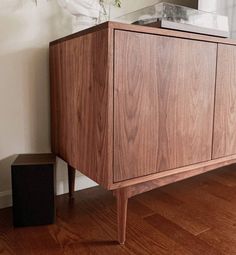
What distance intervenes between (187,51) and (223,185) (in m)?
0.81

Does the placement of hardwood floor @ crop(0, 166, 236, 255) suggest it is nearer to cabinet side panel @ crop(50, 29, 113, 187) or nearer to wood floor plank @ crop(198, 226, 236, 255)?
wood floor plank @ crop(198, 226, 236, 255)

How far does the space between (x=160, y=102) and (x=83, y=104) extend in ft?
0.87

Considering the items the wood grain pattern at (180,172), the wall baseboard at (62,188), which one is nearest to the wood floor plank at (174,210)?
the wood grain pattern at (180,172)

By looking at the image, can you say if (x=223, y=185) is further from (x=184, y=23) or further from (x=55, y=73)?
(x=55, y=73)

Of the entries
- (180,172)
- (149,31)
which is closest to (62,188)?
(180,172)

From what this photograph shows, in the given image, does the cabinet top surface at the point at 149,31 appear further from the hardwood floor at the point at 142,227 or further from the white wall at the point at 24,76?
the hardwood floor at the point at 142,227

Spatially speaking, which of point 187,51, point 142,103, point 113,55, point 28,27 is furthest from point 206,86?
point 28,27

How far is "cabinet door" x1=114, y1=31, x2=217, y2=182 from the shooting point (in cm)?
84

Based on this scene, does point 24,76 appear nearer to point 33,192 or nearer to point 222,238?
point 33,192

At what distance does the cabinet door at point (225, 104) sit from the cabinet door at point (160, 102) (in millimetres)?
41

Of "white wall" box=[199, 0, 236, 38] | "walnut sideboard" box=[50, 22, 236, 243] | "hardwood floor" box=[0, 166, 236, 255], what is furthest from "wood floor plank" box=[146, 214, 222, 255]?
"white wall" box=[199, 0, 236, 38]

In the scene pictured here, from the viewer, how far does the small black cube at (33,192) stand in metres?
0.99

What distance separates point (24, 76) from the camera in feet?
3.81

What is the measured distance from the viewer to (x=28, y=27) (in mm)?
1146
